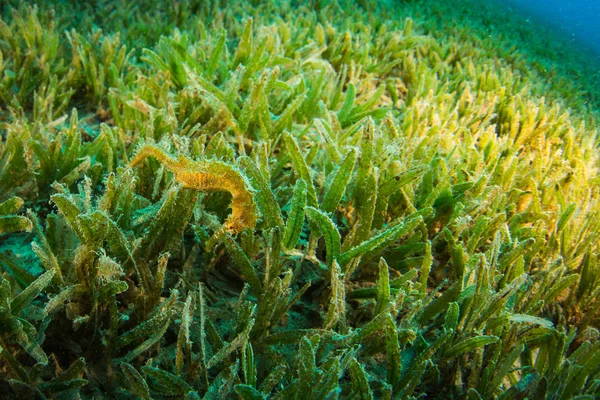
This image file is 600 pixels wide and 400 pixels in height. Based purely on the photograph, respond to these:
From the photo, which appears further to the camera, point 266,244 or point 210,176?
point 266,244

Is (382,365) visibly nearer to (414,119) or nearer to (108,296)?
(108,296)

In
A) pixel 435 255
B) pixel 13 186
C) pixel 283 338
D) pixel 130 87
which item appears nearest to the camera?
pixel 283 338

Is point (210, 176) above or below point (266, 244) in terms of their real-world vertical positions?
above

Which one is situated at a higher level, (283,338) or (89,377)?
(283,338)

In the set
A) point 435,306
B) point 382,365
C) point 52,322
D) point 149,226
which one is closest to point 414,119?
point 435,306

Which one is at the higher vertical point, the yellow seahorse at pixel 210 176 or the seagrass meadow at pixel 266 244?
the yellow seahorse at pixel 210 176

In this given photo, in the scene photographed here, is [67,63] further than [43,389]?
Yes

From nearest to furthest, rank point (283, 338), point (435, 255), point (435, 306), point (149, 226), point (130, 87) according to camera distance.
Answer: point (283, 338) < point (149, 226) < point (435, 306) < point (435, 255) < point (130, 87)

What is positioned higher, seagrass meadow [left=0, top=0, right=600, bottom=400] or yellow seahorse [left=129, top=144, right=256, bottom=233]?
yellow seahorse [left=129, top=144, right=256, bottom=233]
